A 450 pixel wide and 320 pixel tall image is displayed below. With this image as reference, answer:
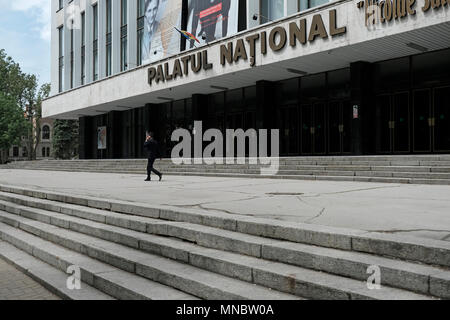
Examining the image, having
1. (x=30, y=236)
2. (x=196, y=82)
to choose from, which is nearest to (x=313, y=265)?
(x=30, y=236)

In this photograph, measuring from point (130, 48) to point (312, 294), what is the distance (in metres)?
28.8

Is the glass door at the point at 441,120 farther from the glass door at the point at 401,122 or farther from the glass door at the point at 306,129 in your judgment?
the glass door at the point at 306,129

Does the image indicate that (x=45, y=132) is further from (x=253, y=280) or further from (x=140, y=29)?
(x=253, y=280)

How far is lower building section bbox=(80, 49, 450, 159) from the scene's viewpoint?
16.2m

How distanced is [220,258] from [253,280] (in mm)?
488

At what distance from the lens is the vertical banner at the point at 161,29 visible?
24828mm

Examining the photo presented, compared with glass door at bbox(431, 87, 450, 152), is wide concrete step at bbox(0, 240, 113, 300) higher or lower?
lower

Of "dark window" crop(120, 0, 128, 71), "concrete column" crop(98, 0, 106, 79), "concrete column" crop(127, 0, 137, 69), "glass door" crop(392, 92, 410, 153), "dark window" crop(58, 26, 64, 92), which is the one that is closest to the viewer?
"glass door" crop(392, 92, 410, 153)

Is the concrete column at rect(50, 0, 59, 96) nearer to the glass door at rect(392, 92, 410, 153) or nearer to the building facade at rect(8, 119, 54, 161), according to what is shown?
the glass door at rect(392, 92, 410, 153)

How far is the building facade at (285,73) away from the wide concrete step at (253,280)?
12.2m

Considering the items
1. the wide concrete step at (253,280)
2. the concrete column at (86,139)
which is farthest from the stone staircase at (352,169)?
the concrete column at (86,139)

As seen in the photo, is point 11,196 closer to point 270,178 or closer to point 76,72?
point 270,178

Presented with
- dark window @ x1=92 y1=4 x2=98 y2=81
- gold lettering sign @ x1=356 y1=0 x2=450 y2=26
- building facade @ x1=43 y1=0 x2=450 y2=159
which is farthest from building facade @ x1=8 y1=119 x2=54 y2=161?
gold lettering sign @ x1=356 y1=0 x2=450 y2=26

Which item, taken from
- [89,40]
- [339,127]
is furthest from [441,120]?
[89,40]
